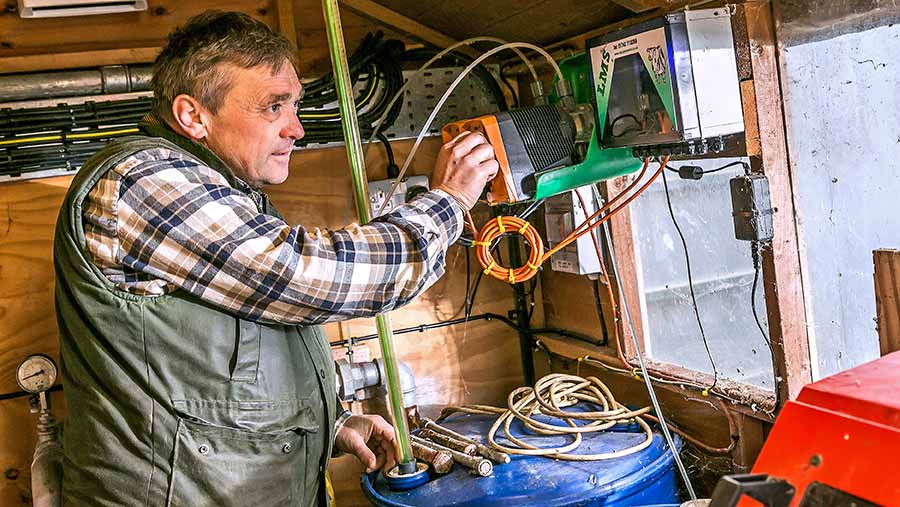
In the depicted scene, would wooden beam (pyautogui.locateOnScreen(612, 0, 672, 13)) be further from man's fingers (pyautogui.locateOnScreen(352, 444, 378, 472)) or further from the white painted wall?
man's fingers (pyautogui.locateOnScreen(352, 444, 378, 472))

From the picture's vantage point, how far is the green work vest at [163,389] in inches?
50.1

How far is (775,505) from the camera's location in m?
0.71

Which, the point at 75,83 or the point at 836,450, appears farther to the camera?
the point at 75,83

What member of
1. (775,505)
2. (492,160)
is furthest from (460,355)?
(775,505)

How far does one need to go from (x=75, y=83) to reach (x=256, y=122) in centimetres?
79

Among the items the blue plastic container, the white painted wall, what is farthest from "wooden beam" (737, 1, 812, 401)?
the blue plastic container

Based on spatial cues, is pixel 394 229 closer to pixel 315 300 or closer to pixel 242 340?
pixel 315 300

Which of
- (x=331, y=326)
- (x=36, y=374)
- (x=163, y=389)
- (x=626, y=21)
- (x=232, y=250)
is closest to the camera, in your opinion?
(x=232, y=250)

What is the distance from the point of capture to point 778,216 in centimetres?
148

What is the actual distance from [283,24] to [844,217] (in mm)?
1411

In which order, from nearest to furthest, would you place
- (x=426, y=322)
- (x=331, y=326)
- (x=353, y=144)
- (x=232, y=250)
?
(x=232, y=250), (x=353, y=144), (x=331, y=326), (x=426, y=322)

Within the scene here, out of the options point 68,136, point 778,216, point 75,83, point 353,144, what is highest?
point 75,83

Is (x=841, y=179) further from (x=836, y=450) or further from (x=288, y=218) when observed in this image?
(x=288, y=218)

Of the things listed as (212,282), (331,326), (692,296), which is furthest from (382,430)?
(692,296)
